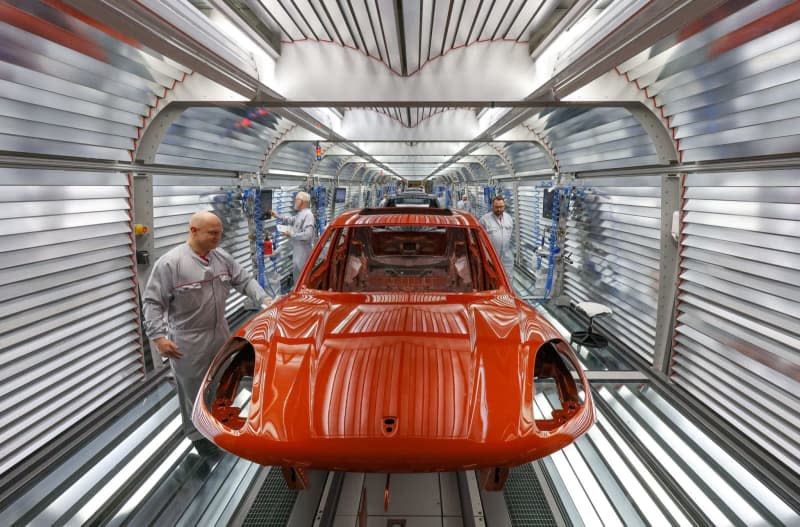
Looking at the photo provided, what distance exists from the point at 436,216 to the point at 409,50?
198 centimetres

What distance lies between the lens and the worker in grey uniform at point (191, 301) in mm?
2688

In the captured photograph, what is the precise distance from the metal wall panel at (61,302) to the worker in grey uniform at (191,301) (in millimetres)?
1060

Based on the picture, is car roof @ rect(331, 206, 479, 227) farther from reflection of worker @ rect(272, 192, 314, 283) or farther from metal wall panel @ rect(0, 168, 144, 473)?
reflection of worker @ rect(272, 192, 314, 283)

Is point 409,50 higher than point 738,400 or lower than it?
higher

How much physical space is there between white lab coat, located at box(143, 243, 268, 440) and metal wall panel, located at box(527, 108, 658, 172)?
4.48 meters

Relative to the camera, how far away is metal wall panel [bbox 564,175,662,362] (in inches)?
178

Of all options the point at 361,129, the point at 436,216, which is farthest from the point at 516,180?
the point at 436,216

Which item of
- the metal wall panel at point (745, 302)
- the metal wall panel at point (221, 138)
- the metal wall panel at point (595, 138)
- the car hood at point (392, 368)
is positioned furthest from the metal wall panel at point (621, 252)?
the metal wall panel at point (221, 138)

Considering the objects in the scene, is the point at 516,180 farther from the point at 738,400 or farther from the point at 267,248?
the point at 738,400

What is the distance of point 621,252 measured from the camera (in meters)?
5.23

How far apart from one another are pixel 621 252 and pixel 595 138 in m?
1.68

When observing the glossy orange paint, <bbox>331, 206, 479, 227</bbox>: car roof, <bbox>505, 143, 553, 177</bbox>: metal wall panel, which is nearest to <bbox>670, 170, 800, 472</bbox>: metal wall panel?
the glossy orange paint

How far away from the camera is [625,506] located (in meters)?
2.52

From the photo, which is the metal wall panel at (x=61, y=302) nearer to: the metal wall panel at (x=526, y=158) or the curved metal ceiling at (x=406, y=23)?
the curved metal ceiling at (x=406, y=23)
